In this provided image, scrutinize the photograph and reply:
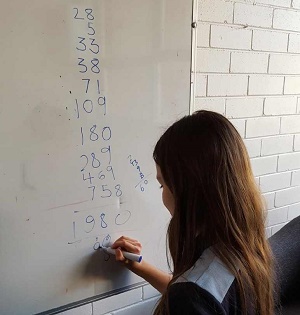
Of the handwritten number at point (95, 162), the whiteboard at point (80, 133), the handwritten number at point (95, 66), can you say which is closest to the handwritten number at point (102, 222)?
the whiteboard at point (80, 133)

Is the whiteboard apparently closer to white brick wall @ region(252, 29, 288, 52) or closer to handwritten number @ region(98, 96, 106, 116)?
handwritten number @ region(98, 96, 106, 116)

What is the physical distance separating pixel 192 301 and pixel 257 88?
45.2 inches

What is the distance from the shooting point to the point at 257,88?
1.67 metres

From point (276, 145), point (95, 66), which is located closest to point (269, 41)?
point (276, 145)

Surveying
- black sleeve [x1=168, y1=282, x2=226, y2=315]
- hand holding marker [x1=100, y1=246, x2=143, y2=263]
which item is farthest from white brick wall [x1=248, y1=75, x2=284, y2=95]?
black sleeve [x1=168, y1=282, x2=226, y2=315]

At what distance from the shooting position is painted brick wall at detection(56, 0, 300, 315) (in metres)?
1.46

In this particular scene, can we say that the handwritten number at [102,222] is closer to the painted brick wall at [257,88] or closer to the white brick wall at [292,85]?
the painted brick wall at [257,88]

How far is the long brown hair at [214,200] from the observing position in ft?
2.78

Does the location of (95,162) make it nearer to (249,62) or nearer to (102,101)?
(102,101)

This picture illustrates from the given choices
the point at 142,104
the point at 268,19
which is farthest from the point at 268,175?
the point at 142,104

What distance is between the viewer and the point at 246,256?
2.79ft

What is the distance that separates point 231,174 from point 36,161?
0.52m

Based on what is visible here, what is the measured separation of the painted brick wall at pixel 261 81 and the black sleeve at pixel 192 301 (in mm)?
827

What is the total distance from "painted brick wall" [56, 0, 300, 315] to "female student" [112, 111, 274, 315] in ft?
1.93
